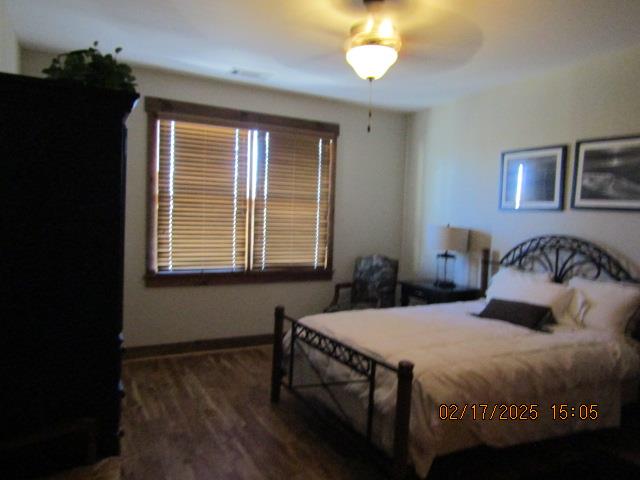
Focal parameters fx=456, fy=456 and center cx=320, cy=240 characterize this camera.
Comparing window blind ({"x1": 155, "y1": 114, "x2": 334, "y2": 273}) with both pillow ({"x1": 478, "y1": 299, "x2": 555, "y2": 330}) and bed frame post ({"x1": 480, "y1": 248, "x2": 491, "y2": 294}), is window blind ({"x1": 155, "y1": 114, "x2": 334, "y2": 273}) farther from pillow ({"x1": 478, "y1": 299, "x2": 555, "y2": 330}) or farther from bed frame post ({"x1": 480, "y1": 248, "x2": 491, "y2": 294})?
pillow ({"x1": 478, "y1": 299, "x2": 555, "y2": 330})

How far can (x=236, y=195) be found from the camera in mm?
4418

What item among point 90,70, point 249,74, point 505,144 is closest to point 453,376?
point 90,70

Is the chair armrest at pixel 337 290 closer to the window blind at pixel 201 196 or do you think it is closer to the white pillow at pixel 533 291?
the window blind at pixel 201 196

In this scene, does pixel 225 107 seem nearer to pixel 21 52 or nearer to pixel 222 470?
pixel 21 52

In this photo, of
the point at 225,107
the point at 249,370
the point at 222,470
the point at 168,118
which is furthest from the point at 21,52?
the point at 222,470

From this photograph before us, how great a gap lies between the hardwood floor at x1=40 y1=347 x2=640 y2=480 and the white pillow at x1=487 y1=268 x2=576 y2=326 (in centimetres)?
82

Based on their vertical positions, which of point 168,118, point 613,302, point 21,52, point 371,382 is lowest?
point 371,382

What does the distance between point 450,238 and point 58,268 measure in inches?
139

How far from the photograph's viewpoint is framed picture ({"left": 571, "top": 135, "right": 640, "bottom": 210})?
3.11 metres

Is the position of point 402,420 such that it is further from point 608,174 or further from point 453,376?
point 608,174

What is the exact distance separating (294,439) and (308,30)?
2.57m

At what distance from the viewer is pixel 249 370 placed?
3.91 m

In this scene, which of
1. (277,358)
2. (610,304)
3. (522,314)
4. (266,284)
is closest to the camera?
(610,304)

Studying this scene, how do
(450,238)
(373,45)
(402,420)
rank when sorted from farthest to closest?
(450,238) → (373,45) → (402,420)
